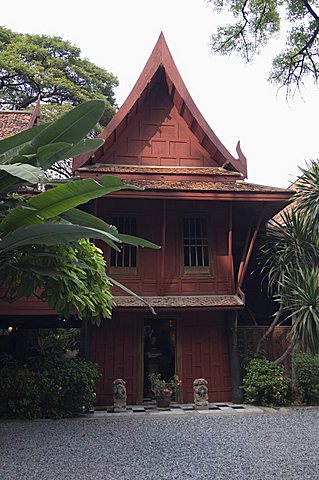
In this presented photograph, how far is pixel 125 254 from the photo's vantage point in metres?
8.50

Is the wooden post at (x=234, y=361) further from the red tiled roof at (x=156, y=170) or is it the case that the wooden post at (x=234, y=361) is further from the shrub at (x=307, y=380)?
the red tiled roof at (x=156, y=170)

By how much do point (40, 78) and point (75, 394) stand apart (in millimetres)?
13732

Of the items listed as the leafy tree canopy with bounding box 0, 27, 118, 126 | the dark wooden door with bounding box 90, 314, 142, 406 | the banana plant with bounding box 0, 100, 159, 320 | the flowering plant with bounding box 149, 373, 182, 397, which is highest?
the leafy tree canopy with bounding box 0, 27, 118, 126

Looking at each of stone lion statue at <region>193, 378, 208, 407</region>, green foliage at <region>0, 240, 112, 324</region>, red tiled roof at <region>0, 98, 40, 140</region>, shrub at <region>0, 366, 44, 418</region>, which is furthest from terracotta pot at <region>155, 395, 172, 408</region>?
red tiled roof at <region>0, 98, 40, 140</region>

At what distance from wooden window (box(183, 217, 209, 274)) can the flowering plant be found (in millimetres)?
2143

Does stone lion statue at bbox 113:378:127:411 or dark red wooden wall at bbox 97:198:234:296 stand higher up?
dark red wooden wall at bbox 97:198:234:296

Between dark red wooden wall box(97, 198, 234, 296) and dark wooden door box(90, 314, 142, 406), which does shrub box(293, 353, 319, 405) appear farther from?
dark wooden door box(90, 314, 142, 406)

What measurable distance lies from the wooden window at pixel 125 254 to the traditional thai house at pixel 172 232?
0.07ft

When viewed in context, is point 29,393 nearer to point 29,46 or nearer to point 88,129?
point 88,129

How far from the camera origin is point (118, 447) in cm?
482

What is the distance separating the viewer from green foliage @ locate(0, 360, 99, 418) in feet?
21.4

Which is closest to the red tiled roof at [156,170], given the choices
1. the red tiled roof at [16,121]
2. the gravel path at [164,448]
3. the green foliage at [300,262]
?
the green foliage at [300,262]

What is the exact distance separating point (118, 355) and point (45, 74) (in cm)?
1290

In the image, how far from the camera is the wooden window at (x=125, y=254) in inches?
330
